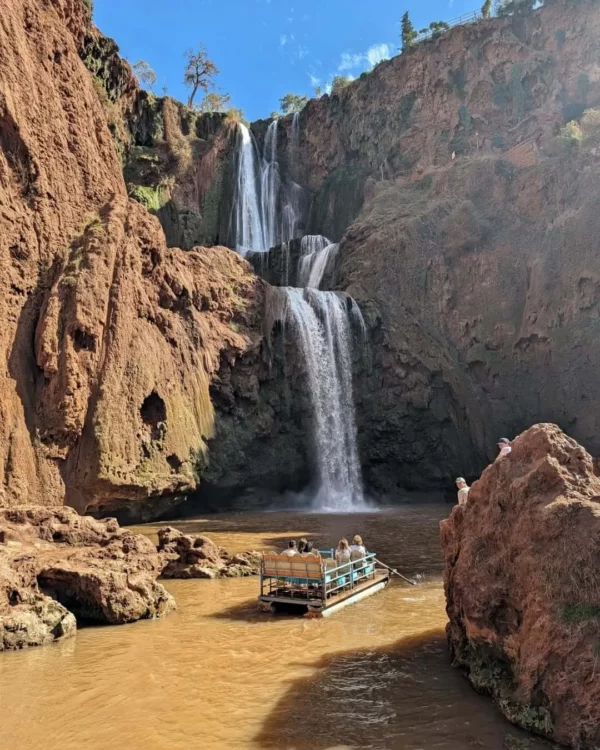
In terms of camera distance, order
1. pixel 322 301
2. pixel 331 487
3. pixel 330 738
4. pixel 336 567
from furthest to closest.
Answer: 1. pixel 322 301
2. pixel 331 487
3. pixel 336 567
4. pixel 330 738

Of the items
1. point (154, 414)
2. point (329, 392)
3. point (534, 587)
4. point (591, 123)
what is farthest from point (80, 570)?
point (591, 123)

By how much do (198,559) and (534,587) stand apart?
1020 centimetres

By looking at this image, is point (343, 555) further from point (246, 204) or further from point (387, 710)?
point (246, 204)

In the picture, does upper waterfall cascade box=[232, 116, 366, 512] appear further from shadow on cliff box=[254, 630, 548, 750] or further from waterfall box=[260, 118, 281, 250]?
shadow on cliff box=[254, 630, 548, 750]

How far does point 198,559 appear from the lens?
1552cm

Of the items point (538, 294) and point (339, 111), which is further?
point (339, 111)

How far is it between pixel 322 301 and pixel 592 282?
13.7m

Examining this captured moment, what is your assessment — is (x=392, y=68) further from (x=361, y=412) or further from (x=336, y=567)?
(x=336, y=567)

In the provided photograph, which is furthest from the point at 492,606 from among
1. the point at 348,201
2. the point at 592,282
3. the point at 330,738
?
the point at 348,201

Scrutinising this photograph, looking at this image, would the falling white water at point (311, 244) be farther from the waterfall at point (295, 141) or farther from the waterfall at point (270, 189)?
the waterfall at point (295, 141)

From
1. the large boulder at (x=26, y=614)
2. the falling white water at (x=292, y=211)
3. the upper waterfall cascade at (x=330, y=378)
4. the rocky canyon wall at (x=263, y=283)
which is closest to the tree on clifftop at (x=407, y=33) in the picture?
the rocky canyon wall at (x=263, y=283)

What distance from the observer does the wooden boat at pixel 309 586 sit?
466 inches

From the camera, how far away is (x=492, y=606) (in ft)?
25.5

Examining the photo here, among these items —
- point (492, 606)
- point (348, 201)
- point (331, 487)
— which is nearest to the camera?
point (492, 606)
